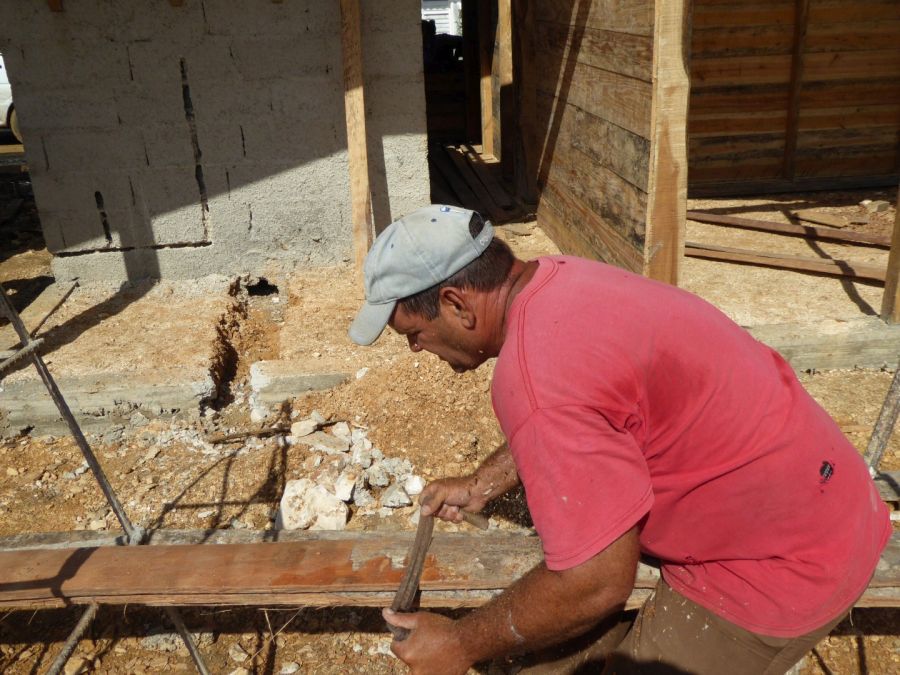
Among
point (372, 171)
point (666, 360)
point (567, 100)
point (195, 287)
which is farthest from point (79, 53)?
point (666, 360)

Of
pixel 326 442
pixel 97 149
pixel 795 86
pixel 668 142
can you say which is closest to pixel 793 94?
pixel 795 86

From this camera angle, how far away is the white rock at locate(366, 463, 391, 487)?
13.0ft

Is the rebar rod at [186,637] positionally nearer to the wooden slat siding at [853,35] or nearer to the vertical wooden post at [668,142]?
the vertical wooden post at [668,142]

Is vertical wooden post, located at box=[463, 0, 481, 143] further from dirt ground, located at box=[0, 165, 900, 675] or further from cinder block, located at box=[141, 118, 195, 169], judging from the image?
dirt ground, located at box=[0, 165, 900, 675]

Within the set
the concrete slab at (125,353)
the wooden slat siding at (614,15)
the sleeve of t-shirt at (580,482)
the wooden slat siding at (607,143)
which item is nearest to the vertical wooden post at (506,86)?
the wooden slat siding at (607,143)

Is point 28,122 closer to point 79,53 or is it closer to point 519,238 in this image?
point 79,53

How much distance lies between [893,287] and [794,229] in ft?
7.60

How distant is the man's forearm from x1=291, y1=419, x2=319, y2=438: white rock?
2190 mm

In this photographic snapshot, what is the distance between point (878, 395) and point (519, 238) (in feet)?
12.3

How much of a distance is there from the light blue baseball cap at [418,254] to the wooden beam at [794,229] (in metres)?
5.85

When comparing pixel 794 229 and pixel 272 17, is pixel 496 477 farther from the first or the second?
pixel 794 229

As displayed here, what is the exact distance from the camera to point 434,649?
183cm

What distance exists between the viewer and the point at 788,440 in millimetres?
1735

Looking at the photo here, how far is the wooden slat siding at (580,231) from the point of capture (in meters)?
5.19
